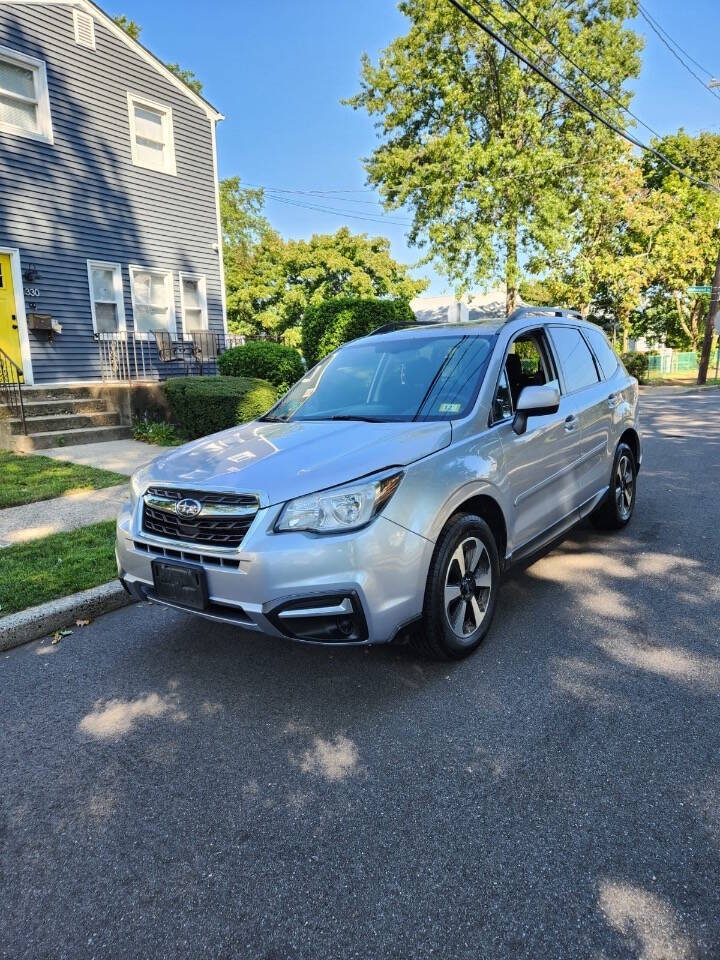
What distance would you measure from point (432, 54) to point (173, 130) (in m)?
14.1

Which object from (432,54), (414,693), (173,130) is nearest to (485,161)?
(432,54)

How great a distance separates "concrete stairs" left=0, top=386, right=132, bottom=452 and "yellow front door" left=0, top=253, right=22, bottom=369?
5.10 ft

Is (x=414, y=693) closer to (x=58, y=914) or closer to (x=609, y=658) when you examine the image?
(x=609, y=658)

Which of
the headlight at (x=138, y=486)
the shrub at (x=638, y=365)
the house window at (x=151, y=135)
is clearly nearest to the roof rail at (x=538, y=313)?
the headlight at (x=138, y=486)

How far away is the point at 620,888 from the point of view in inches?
78.5

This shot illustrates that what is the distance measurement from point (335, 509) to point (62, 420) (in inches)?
354

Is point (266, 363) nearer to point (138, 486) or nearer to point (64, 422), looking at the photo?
point (64, 422)

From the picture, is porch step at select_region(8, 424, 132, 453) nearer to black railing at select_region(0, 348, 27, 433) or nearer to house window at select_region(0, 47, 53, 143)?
black railing at select_region(0, 348, 27, 433)

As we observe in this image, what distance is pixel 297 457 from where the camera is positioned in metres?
3.23

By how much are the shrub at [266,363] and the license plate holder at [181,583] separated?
8.80m

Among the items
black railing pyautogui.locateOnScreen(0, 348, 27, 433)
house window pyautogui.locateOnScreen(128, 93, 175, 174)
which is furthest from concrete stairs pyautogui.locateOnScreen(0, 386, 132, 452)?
house window pyautogui.locateOnScreen(128, 93, 175, 174)

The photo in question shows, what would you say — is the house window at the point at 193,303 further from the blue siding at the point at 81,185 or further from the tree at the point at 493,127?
the tree at the point at 493,127

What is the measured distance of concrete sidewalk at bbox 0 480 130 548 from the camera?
5816 millimetres

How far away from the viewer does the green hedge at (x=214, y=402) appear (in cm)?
955
